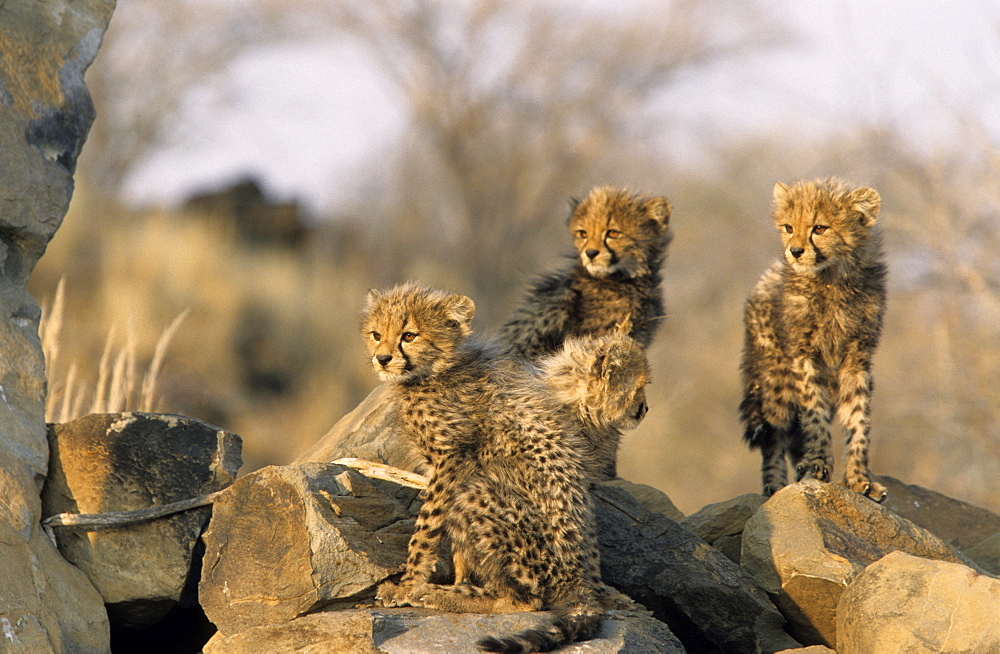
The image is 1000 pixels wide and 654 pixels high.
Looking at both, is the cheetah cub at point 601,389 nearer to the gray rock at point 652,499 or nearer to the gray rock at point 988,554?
the gray rock at point 652,499

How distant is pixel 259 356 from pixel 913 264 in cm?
748

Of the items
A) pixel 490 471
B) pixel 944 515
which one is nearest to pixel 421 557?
pixel 490 471

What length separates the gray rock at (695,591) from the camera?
3674mm

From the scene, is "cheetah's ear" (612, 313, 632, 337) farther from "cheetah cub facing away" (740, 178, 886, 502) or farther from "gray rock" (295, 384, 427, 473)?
"gray rock" (295, 384, 427, 473)

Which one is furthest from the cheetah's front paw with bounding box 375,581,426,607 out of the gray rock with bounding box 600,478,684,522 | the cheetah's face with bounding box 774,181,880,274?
the cheetah's face with bounding box 774,181,880,274

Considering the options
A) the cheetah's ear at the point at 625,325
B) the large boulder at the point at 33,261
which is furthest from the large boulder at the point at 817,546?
the large boulder at the point at 33,261

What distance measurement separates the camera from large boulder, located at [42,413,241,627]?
144 inches

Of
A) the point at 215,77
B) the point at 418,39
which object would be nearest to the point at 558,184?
the point at 418,39

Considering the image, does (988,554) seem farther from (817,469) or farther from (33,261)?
(33,261)

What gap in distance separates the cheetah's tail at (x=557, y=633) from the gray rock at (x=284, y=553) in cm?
58

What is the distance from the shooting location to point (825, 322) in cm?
439

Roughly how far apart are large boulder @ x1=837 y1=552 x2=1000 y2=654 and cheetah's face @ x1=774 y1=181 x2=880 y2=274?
4.27 ft

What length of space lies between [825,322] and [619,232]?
3.35 feet

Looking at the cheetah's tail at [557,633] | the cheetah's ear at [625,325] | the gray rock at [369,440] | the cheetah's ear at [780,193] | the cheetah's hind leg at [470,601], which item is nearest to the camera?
the cheetah's tail at [557,633]
